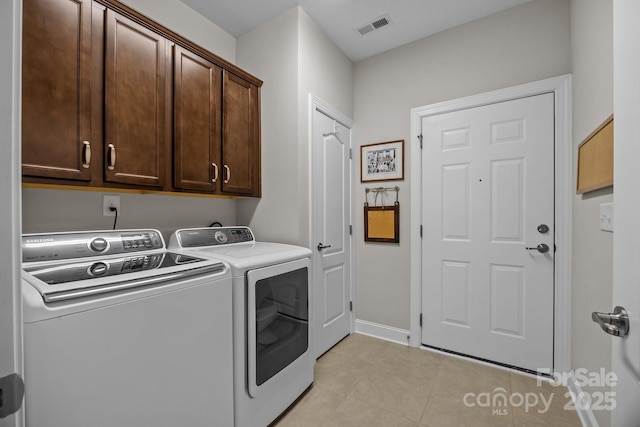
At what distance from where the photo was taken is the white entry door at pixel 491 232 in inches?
80.5

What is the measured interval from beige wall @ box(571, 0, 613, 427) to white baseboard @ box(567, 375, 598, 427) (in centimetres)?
9

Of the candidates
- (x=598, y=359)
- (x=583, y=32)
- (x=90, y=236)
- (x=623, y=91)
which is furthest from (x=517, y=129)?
(x=90, y=236)

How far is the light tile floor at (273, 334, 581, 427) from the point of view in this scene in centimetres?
164

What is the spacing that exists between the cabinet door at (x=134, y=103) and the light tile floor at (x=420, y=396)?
5.44 ft

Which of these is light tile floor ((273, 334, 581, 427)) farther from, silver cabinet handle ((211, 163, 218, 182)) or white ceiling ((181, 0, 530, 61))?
white ceiling ((181, 0, 530, 61))

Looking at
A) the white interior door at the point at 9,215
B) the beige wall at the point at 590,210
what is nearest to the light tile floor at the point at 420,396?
the beige wall at the point at 590,210

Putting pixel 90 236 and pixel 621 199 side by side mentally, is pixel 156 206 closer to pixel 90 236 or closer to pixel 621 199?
pixel 90 236

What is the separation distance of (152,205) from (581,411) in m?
2.98

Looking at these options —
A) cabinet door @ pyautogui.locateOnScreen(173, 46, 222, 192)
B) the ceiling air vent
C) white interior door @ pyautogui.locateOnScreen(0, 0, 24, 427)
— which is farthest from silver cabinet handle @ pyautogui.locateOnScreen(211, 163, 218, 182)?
the ceiling air vent

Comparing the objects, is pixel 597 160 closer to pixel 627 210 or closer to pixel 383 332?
pixel 627 210

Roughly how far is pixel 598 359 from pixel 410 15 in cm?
256

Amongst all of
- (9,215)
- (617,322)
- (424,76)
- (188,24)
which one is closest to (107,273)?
(9,215)

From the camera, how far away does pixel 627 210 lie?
621mm

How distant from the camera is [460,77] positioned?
2.35 metres
